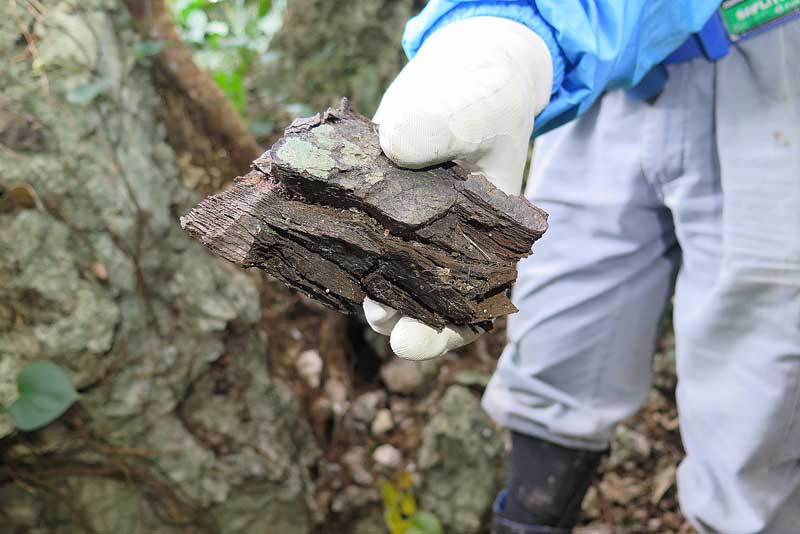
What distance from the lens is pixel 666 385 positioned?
252 cm

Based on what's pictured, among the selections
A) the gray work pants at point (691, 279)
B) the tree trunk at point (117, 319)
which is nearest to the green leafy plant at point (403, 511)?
the tree trunk at point (117, 319)

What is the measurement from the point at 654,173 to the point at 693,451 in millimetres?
661

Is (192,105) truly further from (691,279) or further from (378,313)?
(691,279)

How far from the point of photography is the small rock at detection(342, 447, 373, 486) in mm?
2266

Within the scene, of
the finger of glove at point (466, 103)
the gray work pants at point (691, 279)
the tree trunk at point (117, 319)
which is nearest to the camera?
the finger of glove at point (466, 103)

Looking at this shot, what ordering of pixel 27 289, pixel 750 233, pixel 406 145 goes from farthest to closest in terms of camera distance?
pixel 27 289 < pixel 750 233 < pixel 406 145

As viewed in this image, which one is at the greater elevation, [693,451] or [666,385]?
[693,451]

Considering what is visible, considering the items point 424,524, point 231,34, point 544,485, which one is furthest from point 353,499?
point 231,34

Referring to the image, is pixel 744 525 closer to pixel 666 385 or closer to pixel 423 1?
pixel 666 385

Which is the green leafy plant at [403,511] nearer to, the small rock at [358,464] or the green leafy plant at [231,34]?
the small rock at [358,464]

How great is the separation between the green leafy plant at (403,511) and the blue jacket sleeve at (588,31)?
142 cm

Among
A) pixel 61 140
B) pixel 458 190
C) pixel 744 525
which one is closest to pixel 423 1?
pixel 61 140

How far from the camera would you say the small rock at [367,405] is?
8.04ft

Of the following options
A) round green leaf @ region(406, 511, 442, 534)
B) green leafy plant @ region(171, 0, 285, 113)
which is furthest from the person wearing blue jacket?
green leafy plant @ region(171, 0, 285, 113)
